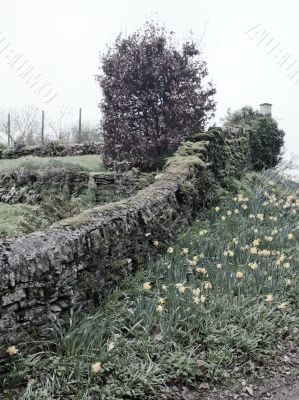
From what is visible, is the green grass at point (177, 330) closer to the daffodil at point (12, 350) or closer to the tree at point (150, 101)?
the daffodil at point (12, 350)

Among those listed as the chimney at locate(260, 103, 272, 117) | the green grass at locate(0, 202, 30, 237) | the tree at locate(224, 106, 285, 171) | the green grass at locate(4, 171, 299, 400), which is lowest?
the green grass at locate(4, 171, 299, 400)

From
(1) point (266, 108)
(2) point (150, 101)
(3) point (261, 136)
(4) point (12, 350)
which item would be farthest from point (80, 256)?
(1) point (266, 108)

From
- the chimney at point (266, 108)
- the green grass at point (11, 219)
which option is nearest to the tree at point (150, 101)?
the green grass at point (11, 219)

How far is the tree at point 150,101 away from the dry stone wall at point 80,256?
258 cm

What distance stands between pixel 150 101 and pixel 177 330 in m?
6.37

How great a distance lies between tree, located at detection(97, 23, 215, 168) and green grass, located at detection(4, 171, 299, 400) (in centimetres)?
354

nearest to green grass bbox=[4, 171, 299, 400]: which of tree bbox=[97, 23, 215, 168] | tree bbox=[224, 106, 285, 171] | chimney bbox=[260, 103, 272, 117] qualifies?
tree bbox=[97, 23, 215, 168]

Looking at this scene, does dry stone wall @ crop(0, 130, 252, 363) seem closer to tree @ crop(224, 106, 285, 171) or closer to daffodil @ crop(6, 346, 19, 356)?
daffodil @ crop(6, 346, 19, 356)

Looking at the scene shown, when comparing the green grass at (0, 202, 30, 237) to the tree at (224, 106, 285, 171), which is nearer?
the green grass at (0, 202, 30, 237)

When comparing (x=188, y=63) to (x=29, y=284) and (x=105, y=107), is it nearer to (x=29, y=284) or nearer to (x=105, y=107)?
(x=105, y=107)

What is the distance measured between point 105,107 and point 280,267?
229 inches

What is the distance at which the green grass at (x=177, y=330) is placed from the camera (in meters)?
3.34

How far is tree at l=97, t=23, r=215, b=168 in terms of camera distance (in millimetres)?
9375

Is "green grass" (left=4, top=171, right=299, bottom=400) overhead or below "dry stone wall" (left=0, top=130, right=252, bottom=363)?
below
